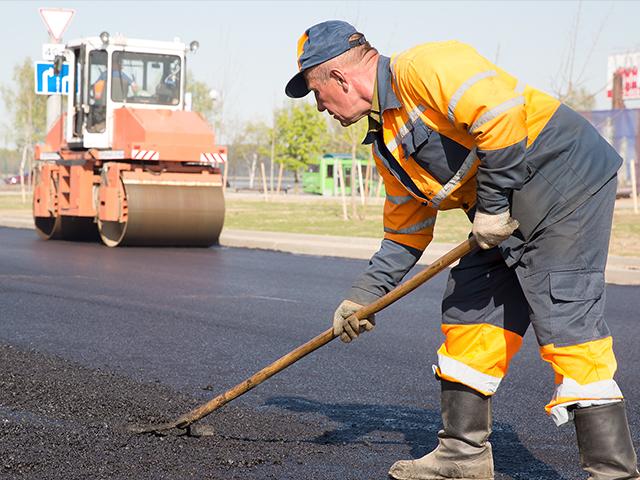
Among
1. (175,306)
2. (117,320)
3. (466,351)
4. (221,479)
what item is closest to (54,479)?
(221,479)

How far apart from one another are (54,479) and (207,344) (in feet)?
10.4

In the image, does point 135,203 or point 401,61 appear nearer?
point 401,61

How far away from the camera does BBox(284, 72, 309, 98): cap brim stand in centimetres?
367

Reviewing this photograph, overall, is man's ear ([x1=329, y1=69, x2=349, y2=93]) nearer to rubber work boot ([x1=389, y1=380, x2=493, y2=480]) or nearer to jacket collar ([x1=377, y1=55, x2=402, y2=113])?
jacket collar ([x1=377, y1=55, x2=402, y2=113])

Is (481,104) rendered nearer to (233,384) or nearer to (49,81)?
(233,384)

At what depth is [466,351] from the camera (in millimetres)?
3734

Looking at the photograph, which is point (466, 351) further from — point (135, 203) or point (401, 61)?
point (135, 203)

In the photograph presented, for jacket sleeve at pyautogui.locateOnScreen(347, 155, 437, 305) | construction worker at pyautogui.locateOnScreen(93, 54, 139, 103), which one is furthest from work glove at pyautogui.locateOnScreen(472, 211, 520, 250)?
construction worker at pyautogui.locateOnScreen(93, 54, 139, 103)

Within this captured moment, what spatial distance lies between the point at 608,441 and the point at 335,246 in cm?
1127

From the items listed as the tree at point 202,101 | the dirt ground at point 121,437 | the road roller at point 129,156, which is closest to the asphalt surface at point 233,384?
the dirt ground at point 121,437

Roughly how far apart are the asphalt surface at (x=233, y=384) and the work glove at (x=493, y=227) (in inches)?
40.7

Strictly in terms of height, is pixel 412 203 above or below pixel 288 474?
above

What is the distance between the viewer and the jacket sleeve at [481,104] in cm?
323

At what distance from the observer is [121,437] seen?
4.36 meters
